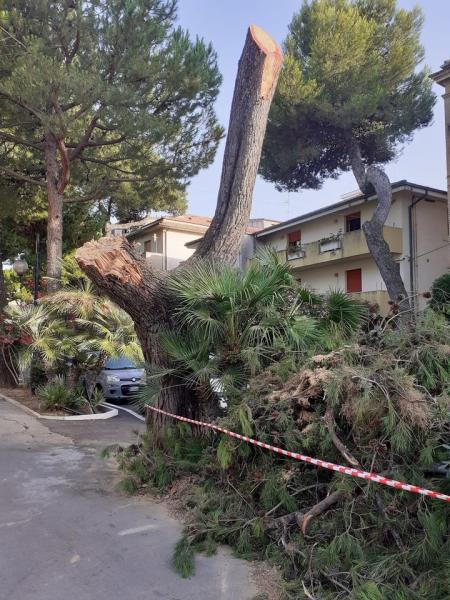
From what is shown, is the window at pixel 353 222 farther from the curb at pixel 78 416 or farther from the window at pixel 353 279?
the curb at pixel 78 416

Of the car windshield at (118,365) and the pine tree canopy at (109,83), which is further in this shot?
the car windshield at (118,365)

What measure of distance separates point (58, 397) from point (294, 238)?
851 inches

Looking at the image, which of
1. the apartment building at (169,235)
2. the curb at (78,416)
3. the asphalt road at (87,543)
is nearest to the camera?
the asphalt road at (87,543)

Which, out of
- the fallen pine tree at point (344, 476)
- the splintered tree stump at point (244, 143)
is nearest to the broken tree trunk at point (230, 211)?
the splintered tree stump at point (244, 143)

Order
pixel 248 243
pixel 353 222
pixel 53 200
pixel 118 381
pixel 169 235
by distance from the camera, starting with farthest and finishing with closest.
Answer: pixel 169 235 < pixel 248 243 < pixel 353 222 < pixel 53 200 < pixel 118 381

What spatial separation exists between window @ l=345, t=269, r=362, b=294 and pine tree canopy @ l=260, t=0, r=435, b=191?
5.48 metres

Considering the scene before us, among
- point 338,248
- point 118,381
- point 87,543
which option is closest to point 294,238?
point 338,248

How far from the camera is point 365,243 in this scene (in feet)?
84.4

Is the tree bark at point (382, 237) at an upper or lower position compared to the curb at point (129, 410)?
upper

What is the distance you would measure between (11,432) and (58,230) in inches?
252

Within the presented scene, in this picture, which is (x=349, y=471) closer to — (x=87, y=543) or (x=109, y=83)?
(x=87, y=543)

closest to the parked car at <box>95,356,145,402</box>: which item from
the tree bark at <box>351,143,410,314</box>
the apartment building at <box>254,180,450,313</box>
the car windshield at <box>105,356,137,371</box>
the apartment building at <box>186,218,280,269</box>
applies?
the car windshield at <box>105,356,137,371</box>

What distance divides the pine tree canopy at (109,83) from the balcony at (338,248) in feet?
34.3

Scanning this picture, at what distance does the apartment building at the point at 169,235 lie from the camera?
1334 inches
